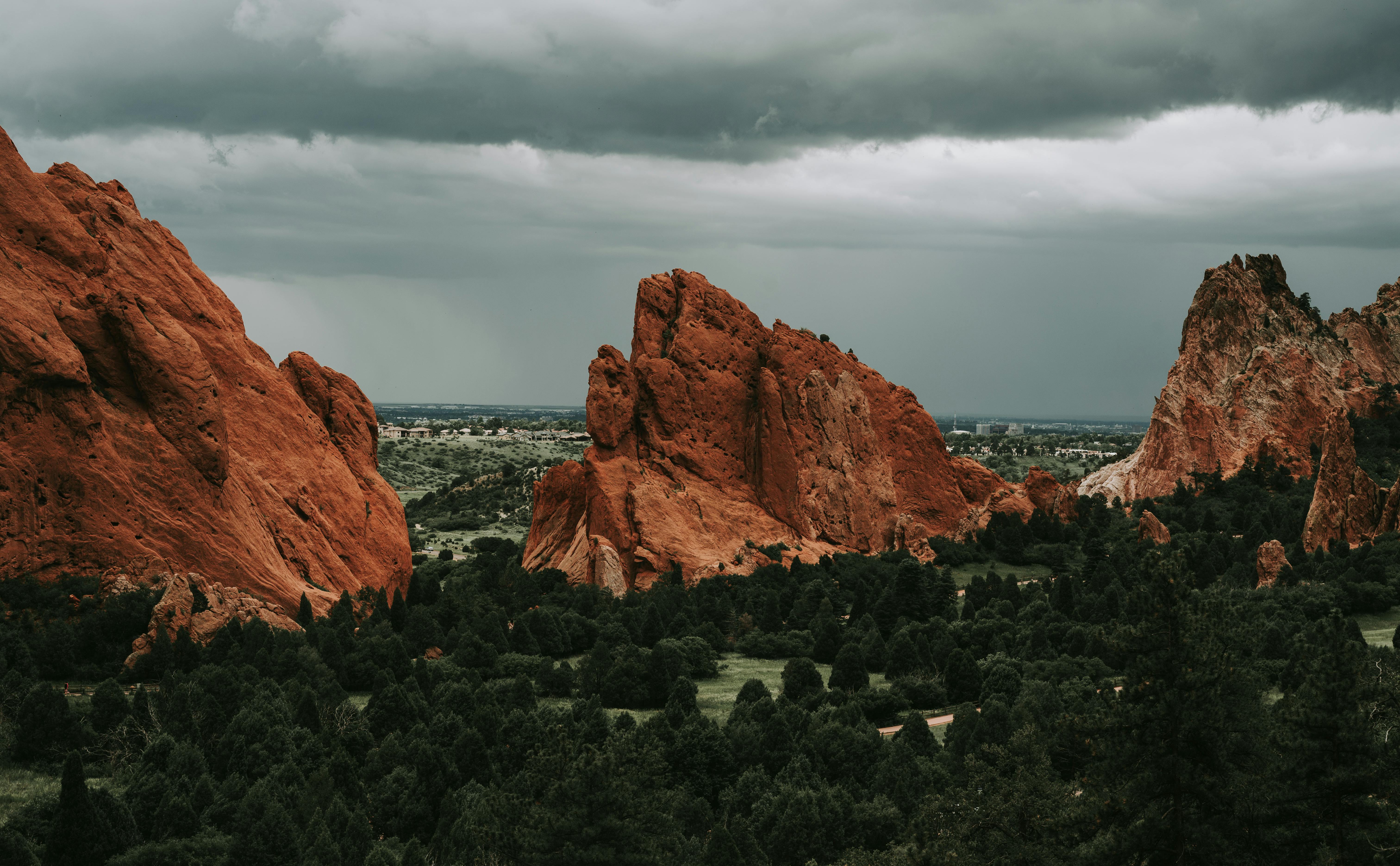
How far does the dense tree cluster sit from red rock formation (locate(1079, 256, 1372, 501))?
3371 cm

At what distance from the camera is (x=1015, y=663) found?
6003cm

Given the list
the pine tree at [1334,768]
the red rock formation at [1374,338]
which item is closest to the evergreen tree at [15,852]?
the pine tree at [1334,768]

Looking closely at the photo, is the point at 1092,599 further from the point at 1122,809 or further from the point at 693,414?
the point at 1122,809

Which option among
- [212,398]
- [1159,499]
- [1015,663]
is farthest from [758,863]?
[1159,499]

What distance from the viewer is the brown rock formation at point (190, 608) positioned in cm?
5309

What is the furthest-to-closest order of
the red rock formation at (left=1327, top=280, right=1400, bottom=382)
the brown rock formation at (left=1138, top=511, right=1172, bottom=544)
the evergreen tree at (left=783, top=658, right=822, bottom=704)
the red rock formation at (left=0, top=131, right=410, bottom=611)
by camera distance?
the red rock formation at (left=1327, top=280, right=1400, bottom=382)
the brown rock formation at (left=1138, top=511, right=1172, bottom=544)
the evergreen tree at (left=783, top=658, right=822, bottom=704)
the red rock formation at (left=0, top=131, right=410, bottom=611)

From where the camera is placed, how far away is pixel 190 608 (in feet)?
179

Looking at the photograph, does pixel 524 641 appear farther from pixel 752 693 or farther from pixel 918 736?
pixel 918 736

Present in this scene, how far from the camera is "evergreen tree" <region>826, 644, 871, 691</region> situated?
60.3 m

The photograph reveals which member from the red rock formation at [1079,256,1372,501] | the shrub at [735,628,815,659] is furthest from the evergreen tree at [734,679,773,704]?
the red rock formation at [1079,256,1372,501]

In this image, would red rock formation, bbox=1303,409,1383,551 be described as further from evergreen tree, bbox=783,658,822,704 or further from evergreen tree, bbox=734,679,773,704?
evergreen tree, bbox=734,679,773,704

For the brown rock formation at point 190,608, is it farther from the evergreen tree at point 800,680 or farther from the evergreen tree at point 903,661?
the evergreen tree at point 903,661

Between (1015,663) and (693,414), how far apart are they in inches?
1514

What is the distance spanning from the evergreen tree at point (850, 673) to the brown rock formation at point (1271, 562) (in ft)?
108
